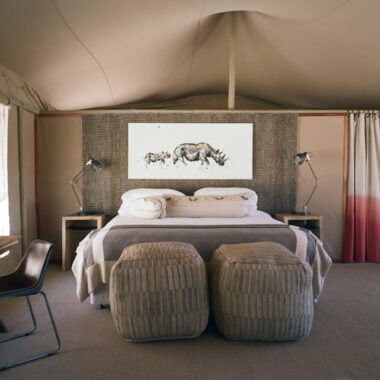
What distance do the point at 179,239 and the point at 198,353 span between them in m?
0.88

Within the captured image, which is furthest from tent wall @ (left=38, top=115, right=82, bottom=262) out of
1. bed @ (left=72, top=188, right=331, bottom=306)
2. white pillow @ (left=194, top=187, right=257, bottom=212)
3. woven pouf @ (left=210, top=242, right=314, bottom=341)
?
woven pouf @ (left=210, top=242, right=314, bottom=341)

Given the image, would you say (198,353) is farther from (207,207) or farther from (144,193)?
(144,193)

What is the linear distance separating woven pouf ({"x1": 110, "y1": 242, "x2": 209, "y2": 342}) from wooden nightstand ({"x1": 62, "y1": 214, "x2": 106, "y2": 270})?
74.3 inches

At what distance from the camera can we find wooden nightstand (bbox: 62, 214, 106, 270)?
12.0 ft

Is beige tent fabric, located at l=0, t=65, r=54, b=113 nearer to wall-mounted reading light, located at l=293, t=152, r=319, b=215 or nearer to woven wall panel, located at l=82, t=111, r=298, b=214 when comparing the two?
woven wall panel, located at l=82, t=111, r=298, b=214

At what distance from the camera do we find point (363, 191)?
156 inches

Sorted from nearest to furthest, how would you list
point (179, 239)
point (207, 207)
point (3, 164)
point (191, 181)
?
point (179, 239) < point (3, 164) < point (207, 207) < point (191, 181)

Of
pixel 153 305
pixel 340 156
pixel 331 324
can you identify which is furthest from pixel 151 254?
pixel 340 156

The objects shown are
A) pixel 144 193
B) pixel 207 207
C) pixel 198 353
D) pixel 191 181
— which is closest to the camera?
pixel 198 353

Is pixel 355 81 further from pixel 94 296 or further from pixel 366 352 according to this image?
pixel 94 296

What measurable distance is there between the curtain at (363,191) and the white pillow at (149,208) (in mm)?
2439

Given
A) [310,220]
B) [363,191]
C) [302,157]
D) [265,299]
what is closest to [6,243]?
[265,299]

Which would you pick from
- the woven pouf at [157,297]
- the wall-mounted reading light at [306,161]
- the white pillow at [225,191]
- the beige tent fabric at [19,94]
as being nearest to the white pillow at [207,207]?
the white pillow at [225,191]

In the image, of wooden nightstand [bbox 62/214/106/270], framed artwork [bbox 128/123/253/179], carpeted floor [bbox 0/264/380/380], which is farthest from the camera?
framed artwork [bbox 128/123/253/179]
